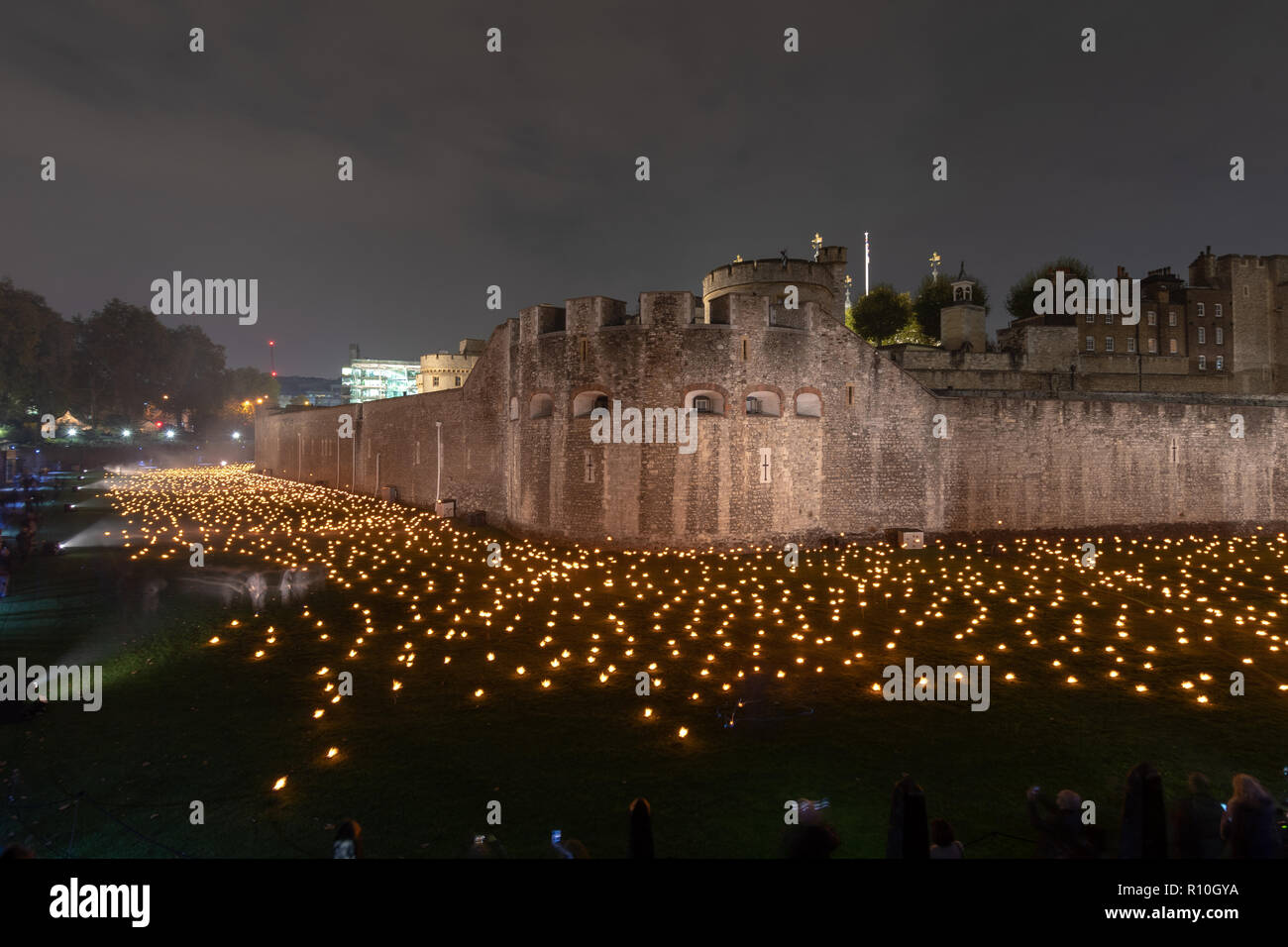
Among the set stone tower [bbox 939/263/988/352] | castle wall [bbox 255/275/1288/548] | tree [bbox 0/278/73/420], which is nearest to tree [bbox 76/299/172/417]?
tree [bbox 0/278/73/420]

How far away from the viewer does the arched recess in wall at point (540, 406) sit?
2200 centimetres

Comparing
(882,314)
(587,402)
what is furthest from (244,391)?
(587,402)

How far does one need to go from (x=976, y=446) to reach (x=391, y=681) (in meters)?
20.8

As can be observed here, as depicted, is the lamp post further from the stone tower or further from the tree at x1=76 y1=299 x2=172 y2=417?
the tree at x1=76 y1=299 x2=172 y2=417

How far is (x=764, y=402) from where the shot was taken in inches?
827

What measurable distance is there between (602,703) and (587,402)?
13.6m

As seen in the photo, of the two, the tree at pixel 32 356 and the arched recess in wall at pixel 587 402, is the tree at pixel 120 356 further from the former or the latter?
the arched recess in wall at pixel 587 402

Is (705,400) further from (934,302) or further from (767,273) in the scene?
(934,302)

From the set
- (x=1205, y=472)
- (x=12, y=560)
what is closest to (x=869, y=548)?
(x=1205, y=472)

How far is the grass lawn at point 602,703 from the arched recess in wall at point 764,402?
557 centimetres

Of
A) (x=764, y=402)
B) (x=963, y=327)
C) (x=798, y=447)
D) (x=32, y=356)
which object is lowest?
(x=798, y=447)

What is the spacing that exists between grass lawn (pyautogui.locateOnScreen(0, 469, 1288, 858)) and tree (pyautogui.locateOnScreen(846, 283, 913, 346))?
3891cm

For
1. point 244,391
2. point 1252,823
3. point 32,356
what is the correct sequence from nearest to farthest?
point 1252,823
point 32,356
point 244,391

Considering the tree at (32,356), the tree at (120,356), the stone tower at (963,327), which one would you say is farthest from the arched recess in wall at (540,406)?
the tree at (120,356)
